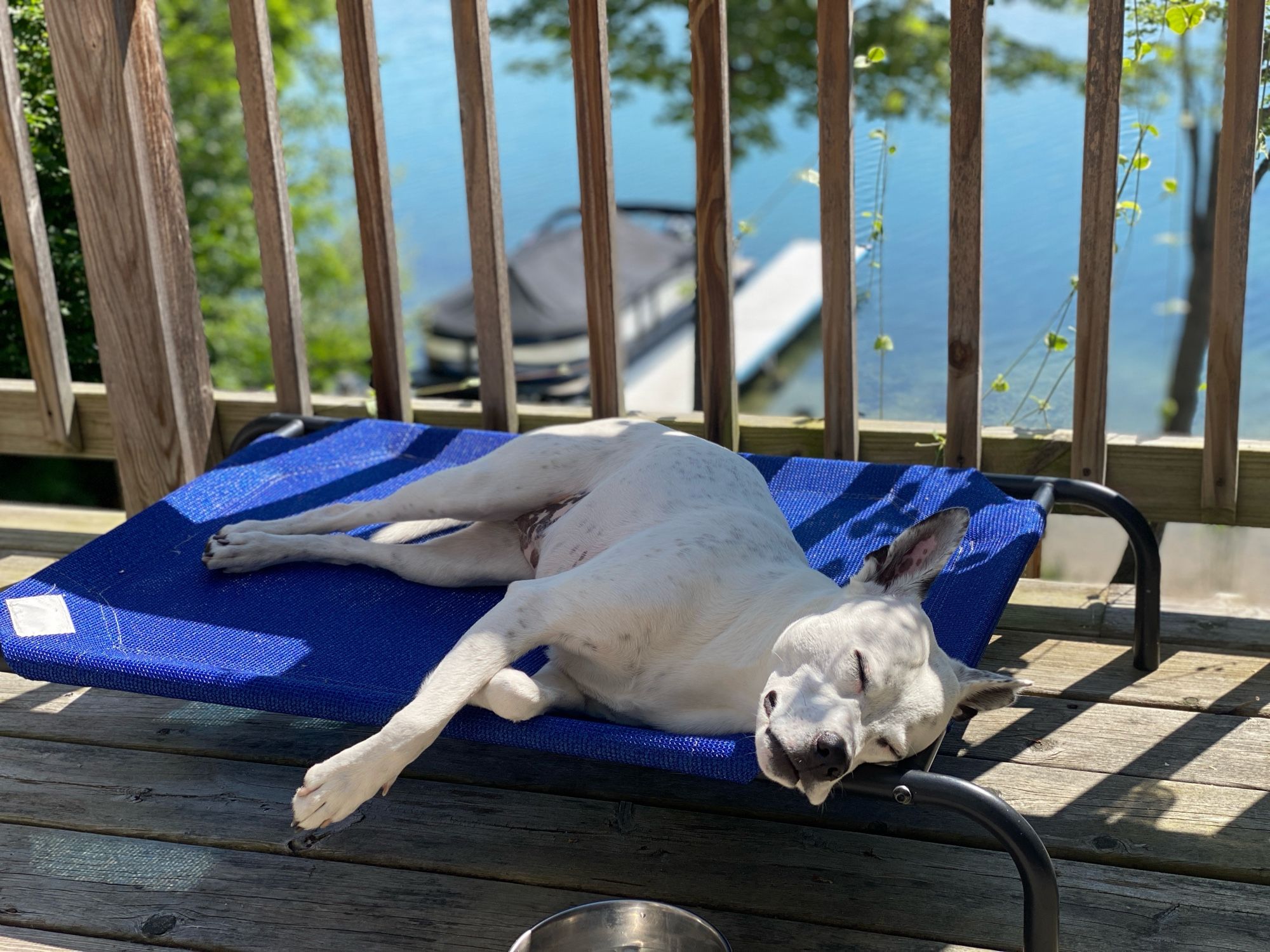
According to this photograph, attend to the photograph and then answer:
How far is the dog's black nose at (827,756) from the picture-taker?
1762mm

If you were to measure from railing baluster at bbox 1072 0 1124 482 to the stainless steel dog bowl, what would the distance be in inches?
68.4

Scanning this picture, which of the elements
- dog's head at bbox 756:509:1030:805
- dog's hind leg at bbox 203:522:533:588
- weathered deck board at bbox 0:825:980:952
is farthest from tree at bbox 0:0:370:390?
dog's head at bbox 756:509:1030:805

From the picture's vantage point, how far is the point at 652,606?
7.19 ft

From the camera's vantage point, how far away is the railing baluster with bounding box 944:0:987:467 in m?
2.86

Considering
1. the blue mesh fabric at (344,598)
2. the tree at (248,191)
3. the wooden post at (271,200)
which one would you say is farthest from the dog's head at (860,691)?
the tree at (248,191)

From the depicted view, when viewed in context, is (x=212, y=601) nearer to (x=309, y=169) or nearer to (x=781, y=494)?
(x=781, y=494)

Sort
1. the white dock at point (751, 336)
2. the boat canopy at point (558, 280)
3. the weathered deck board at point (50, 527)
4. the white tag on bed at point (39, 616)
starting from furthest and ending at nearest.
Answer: the white dock at point (751, 336) → the boat canopy at point (558, 280) → the weathered deck board at point (50, 527) → the white tag on bed at point (39, 616)

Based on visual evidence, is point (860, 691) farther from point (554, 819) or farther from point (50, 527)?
point (50, 527)

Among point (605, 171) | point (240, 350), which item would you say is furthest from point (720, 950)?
point (240, 350)

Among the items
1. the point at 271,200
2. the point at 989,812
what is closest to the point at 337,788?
the point at 989,812

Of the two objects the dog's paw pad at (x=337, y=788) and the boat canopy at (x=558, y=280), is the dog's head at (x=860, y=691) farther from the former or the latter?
the boat canopy at (x=558, y=280)

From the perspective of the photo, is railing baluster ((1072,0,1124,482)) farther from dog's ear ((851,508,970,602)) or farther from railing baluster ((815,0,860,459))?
dog's ear ((851,508,970,602))

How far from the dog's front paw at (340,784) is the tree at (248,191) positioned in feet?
14.0

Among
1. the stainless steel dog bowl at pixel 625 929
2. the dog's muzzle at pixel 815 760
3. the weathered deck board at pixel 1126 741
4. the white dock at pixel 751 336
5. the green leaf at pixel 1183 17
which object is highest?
the green leaf at pixel 1183 17
